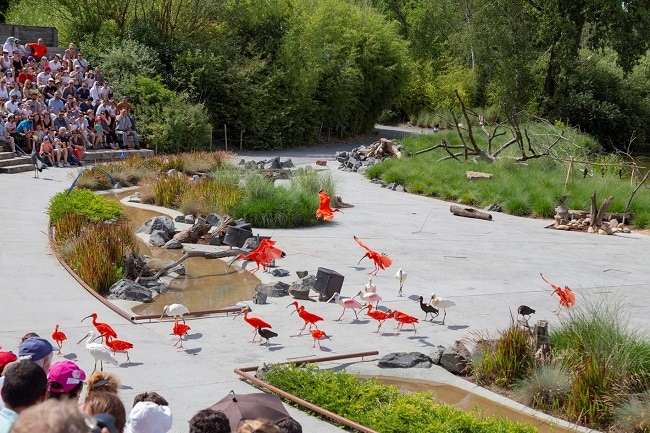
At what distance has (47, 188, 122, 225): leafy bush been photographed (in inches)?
607

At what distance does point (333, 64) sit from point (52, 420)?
38.6m

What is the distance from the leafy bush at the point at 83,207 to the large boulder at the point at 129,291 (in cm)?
336

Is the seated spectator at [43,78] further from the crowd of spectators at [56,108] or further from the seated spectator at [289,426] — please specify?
the seated spectator at [289,426]

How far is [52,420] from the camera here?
2.68m

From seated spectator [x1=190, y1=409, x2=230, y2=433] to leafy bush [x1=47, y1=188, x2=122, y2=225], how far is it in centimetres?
1128

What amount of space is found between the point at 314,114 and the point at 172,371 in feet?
103

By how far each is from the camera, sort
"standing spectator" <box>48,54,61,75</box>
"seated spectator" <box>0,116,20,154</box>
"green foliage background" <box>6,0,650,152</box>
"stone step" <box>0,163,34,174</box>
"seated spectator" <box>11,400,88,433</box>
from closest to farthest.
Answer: "seated spectator" <box>11,400,88,433</box> → "stone step" <box>0,163,34,174</box> → "seated spectator" <box>0,116,20,154</box> → "standing spectator" <box>48,54,61,75</box> → "green foliage background" <box>6,0,650,152</box>

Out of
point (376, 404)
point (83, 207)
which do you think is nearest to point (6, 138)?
point (83, 207)

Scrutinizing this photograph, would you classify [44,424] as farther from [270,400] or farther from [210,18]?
[210,18]

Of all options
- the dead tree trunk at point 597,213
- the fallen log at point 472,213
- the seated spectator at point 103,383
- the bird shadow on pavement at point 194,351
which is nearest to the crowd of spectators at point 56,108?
the fallen log at point 472,213

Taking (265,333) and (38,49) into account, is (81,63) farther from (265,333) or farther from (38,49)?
(265,333)

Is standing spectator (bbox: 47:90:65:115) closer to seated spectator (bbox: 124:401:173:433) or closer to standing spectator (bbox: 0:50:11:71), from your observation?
standing spectator (bbox: 0:50:11:71)

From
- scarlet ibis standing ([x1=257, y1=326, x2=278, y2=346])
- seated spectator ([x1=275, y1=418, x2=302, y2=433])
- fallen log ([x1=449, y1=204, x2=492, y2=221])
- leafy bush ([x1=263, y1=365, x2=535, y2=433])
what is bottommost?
fallen log ([x1=449, y1=204, x2=492, y2=221])

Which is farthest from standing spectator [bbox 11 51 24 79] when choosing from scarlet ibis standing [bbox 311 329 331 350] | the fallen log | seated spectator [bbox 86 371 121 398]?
seated spectator [bbox 86 371 121 398]
